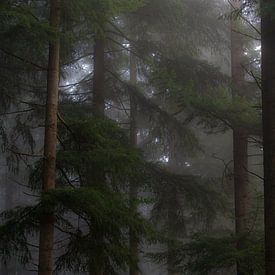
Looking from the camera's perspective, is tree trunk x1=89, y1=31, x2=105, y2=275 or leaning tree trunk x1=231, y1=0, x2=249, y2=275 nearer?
leaning tree trunk x1=231, y1=0, x2=249, y2=275

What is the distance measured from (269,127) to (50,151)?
3.58 metres

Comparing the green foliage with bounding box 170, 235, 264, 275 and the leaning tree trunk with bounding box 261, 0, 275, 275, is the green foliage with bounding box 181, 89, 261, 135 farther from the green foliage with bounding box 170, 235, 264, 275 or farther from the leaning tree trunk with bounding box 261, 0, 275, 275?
the green foliage with bounding box 170, 235, 264, 275

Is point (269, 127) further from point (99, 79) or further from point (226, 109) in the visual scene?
point (99, 79)

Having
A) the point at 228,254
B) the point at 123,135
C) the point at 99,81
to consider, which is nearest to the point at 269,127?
the point at 228,254

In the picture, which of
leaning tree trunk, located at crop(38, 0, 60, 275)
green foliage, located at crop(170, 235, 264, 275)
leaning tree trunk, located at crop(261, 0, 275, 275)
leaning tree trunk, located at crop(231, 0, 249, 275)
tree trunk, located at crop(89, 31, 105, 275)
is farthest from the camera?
tree trunk, located at crop(89, 31, 105, 275)

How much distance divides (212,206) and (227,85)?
11.5 feet

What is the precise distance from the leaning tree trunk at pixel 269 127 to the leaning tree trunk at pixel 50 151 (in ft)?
11.0

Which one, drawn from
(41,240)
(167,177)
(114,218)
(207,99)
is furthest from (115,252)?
(167,177)

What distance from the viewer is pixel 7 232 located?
23.7 ft

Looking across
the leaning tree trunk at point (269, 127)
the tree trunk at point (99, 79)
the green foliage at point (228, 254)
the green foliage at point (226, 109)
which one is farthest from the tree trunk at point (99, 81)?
the leaning tree trunk at point (269, 127)

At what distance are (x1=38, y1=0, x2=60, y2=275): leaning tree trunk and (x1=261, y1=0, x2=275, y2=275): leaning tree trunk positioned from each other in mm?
3362

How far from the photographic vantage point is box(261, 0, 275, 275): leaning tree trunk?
7.20m

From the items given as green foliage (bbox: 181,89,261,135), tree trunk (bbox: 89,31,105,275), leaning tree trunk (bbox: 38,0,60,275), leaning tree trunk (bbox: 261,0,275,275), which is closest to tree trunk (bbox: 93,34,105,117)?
tree trunk (bbox: 89,31,105,275)

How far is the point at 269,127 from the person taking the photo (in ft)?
24.7
